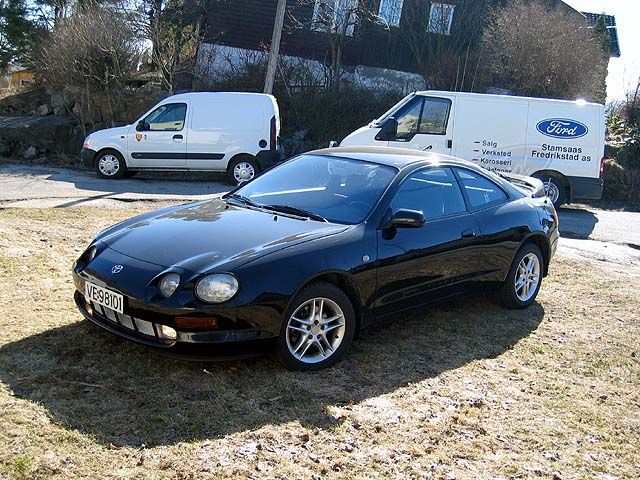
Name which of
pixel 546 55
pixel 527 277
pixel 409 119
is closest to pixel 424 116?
pixel 409 119

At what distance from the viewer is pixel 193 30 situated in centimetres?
2295

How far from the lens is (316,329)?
438 cm

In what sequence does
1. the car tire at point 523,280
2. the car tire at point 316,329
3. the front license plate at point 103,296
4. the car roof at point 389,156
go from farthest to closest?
the car tire at point 523,280 < the car roof at point 389,156 < the car tire at point 316,329 < the front license plate at point 103,296

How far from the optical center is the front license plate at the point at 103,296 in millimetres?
4137

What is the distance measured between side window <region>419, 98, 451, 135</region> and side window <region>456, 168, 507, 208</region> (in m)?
6.84

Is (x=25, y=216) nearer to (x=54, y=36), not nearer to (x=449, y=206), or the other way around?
(x=449, y=206)

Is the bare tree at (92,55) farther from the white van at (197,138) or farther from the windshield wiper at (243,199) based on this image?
the windshield wiper at (243,199)

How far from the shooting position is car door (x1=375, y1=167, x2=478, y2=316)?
15.9 ft

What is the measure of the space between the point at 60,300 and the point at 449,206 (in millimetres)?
3357

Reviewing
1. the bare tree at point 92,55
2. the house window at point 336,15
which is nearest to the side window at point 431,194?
the bare tree at point 92,55

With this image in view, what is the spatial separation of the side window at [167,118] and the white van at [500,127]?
3.96 meters

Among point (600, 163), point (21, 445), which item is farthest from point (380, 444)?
point (600, 163)

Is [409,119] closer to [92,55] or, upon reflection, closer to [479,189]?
[479,189]

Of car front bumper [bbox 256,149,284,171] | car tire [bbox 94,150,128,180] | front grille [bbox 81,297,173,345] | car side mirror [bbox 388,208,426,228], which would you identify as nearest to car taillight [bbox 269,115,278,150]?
car front bumper [bbox 256,149,284,171]
